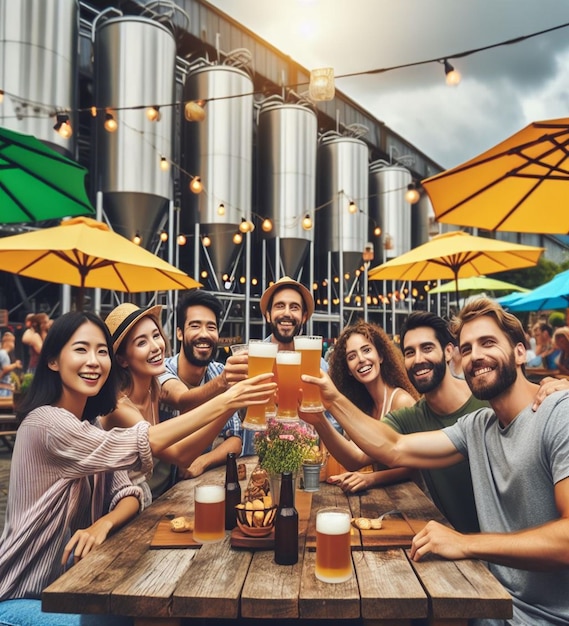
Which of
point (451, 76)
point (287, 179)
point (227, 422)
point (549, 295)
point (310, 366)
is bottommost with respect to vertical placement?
point (227, 422)

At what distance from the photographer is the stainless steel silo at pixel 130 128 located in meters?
11.1

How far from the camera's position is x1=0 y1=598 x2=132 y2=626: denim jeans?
166cm

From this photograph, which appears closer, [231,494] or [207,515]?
[207,515]

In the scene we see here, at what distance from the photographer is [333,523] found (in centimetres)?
150

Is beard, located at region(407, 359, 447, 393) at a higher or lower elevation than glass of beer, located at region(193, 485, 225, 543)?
higher

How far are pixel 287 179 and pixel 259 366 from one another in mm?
14145

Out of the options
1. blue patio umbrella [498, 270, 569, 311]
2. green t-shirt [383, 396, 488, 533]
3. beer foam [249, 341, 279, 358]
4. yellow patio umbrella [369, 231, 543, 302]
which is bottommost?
green t-shirt [383, 396, 488, 533]

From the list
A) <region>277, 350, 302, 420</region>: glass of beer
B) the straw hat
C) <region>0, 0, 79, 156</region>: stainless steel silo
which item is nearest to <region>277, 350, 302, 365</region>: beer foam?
<region>277, 350, 302, 420</region>: glass of beer

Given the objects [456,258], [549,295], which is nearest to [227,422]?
[456,258]

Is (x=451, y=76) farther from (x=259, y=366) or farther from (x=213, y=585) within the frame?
(x=213, y=585)

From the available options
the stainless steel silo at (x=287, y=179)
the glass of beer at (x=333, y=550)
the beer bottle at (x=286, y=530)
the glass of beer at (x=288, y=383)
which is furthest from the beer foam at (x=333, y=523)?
the stainless steel silo at (x=287, y=179)

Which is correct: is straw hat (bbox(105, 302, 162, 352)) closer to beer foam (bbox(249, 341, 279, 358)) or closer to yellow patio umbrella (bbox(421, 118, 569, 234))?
beer foam (bbox(249, 341, 279, 358))

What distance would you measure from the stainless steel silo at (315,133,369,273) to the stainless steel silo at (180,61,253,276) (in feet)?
15.7

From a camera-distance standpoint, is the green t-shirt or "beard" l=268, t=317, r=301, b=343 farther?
"beard" l=268, t=317, r=301, b=343
